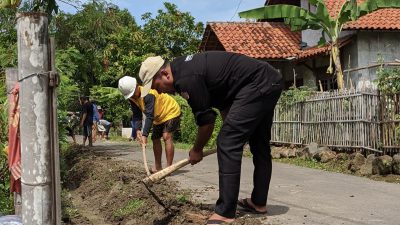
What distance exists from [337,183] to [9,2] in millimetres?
5760

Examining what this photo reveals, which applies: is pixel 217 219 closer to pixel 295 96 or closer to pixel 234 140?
pixel 234 140

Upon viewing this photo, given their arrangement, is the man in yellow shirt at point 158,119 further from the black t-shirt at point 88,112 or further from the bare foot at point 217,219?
the black t-shirt at point 88,112

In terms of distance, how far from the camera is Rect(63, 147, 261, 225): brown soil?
5.30 m

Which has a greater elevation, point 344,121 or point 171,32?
point 171,32

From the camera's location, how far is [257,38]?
19.1m

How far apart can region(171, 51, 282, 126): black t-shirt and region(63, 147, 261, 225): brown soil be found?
1089mm

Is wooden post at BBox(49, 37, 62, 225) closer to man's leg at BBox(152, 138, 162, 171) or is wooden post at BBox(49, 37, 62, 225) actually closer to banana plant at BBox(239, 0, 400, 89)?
man's leg at BBox(152, 138, 162, 171)

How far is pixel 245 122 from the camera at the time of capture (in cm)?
444

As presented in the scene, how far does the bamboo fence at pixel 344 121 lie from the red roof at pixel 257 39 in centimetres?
366

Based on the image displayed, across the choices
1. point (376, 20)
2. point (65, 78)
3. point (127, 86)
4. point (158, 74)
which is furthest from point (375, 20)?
point (158, 74)

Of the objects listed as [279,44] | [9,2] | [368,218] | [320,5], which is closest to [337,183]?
[368,218]

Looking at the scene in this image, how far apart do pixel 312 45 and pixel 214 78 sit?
1437 cm

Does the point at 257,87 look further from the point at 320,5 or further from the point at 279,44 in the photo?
the point at 279,44

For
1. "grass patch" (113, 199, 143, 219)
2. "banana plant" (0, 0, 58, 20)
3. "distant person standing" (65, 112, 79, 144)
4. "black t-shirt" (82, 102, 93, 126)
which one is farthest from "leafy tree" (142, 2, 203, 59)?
"grass patch" (113, 199, 143, 219)
